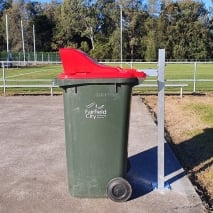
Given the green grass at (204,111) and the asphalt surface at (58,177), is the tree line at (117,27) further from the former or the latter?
the asphalt surface at (58,177)

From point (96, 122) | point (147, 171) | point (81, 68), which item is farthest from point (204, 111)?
point (81, 68)

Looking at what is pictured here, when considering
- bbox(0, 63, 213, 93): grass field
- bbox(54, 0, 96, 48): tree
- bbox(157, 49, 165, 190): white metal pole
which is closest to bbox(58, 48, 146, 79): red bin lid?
bbox(157, 49, 165, 190): white metal pole

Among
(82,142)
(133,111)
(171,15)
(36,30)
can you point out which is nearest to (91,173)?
(82,142)

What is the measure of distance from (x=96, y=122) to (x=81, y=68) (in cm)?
58

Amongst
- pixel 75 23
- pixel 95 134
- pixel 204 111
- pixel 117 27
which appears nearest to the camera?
pixel 95 134

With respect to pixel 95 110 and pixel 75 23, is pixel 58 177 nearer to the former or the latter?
pixel 95 110

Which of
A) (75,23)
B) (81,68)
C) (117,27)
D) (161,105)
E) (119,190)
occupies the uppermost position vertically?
(75,23)

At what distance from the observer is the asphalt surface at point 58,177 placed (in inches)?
167

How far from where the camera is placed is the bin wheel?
4328 millimetres

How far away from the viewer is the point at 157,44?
69438 mm

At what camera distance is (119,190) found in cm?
434

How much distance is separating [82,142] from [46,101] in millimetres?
8965

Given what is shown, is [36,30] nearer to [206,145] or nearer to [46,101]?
[46,101]

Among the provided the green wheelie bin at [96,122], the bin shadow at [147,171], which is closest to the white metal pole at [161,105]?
the bin shadow at [147,171]
